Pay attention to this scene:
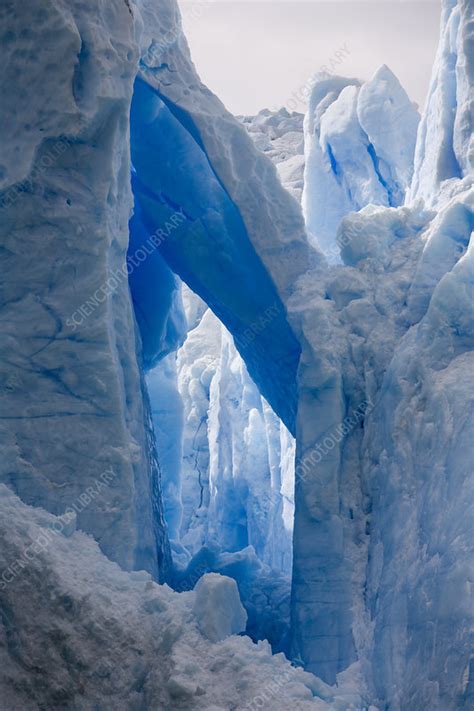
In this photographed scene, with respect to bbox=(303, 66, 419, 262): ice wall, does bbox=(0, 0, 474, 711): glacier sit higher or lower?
lower

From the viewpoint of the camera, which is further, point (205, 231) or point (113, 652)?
point (205, 231)

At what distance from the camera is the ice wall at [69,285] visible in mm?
5453

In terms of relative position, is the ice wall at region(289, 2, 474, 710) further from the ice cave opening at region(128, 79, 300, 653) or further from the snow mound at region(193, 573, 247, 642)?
the snow mound at region(193, 573, 247, 642)

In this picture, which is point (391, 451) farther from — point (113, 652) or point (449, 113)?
point (449, 113)

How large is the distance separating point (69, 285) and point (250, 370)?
14.2 feet

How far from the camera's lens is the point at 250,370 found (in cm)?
973

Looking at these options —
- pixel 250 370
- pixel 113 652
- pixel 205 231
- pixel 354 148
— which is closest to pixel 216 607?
pixel 113 652

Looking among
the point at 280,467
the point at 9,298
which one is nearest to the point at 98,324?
the point at 9,298

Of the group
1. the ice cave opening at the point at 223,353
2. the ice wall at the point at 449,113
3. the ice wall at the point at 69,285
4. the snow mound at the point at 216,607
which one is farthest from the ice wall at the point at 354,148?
the snow mound at the point at 216,607

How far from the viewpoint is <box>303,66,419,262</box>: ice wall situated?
34.4 feet

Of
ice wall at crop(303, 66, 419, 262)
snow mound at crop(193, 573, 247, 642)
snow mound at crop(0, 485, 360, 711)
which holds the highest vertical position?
ice wall at crop(303, 66, 419, 262)

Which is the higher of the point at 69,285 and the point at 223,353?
the point at 223,353

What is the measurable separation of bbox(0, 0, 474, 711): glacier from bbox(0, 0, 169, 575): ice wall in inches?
0.7

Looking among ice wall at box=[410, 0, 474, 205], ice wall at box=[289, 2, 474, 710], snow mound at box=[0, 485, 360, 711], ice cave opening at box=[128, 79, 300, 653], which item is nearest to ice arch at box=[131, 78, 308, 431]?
ice cave opening at box=[128, 79, 300, 653]
